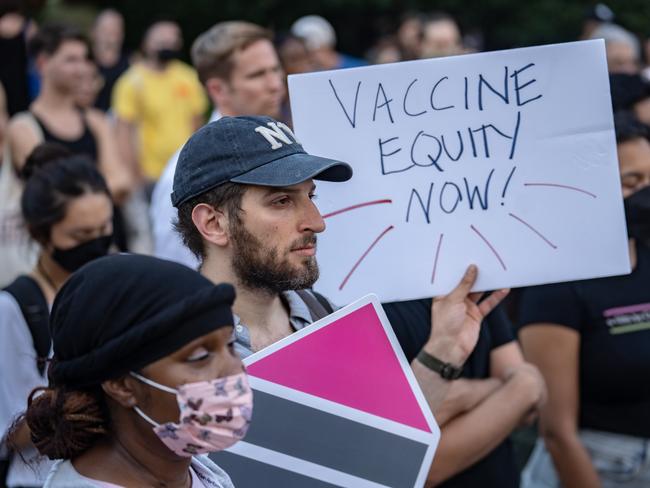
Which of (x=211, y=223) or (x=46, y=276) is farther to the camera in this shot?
(x=46, y=276)

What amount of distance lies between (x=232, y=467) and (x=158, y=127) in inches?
277

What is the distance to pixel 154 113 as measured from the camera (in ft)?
30.7

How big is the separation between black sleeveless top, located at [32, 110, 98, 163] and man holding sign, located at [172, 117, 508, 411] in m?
3.25

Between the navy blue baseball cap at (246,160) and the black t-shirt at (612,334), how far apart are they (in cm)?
145

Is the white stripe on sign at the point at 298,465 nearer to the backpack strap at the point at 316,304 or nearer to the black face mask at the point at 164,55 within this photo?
the backpack strap at the point at 316,304

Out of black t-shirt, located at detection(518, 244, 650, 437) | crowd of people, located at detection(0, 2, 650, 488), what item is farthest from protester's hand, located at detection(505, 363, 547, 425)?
black t-shirt, located at detection(518, 244, 650, 437)

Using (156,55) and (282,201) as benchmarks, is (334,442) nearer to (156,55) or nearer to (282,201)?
(282,201)

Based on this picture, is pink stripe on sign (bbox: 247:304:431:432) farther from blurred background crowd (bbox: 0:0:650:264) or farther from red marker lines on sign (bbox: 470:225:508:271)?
blurred background crowd (bbox: 0:0:650:264)

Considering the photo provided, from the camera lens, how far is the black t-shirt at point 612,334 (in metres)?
3.93

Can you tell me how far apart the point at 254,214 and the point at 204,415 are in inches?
30.7

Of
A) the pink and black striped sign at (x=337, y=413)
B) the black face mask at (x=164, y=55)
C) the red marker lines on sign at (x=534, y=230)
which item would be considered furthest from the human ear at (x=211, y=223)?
the black face mask at (x=164, y=55)

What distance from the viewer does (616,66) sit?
8117mm

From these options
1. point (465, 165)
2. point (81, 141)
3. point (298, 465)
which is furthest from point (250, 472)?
point (81, 141)

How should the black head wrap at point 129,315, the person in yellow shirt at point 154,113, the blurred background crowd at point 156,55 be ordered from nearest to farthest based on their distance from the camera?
the black head wrap at point 129,315 < the blurred background crowd at point 156,55 < the person in yellow shirt at point 154,113
